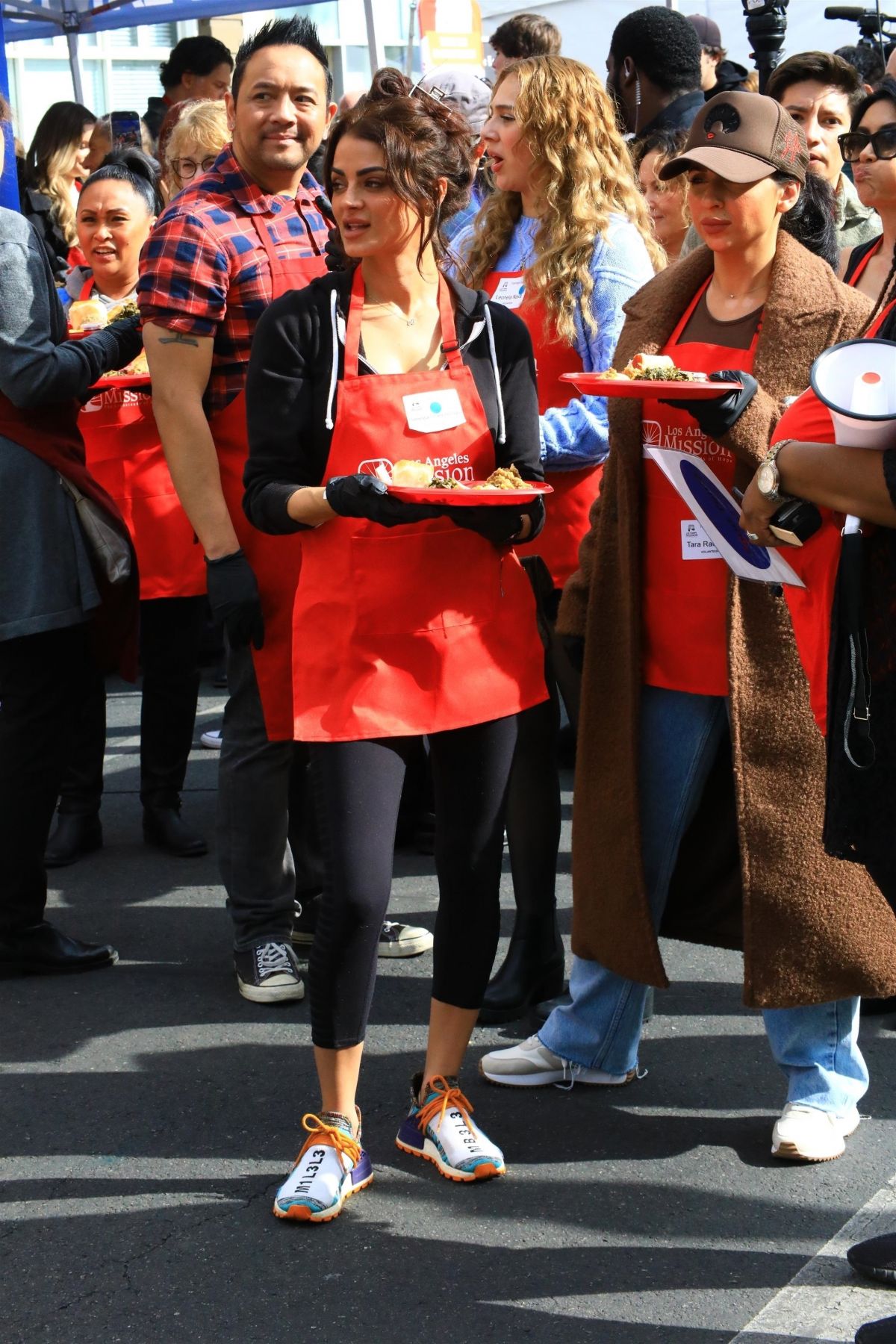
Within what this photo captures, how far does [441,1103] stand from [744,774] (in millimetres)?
883

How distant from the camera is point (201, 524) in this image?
12.6 feet

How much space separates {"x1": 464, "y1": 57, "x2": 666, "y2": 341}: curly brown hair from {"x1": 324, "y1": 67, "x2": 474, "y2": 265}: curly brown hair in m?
0.60

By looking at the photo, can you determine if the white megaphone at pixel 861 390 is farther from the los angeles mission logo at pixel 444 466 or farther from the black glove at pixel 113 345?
the black glove at pixel 113 345

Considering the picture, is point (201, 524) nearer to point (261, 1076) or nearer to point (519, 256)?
point (519, 256)

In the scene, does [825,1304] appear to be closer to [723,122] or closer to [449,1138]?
[449,1138]

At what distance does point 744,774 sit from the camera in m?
3.04

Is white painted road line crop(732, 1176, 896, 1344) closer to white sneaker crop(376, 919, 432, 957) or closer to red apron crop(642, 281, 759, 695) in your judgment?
red apron crop(642, 281, 759, 695)

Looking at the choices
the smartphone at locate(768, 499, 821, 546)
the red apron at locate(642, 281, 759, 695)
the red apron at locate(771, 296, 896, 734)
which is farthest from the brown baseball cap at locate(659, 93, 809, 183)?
the smartphone at locate(768, 499, 821, 546)

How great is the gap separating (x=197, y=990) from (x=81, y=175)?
4915mm

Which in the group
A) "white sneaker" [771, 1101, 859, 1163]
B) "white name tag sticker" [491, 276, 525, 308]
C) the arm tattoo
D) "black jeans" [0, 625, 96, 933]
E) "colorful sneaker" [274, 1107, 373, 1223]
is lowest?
"white sneaker" [771, 1101, 859, 1163]

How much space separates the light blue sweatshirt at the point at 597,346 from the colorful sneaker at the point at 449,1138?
1.48m

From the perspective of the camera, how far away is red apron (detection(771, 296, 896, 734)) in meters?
2.31

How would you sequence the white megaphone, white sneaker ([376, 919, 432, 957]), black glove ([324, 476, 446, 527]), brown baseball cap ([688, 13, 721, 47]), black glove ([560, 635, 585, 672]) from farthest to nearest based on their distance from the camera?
brown baseball cap ([688, 13, 721, 47]), white sneaker ([376, 919, 432, 957]), black glove ([560, 635, 585, 672]), black glove ([324, 476, 446, 527]), the white megaphone

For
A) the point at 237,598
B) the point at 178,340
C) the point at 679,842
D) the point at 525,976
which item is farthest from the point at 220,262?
the point at 525,976
